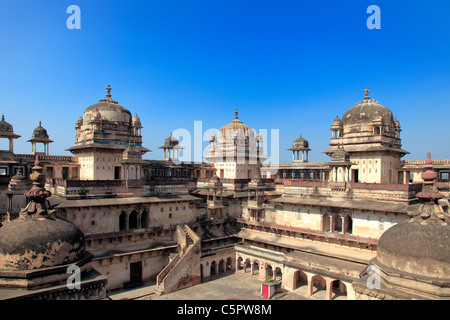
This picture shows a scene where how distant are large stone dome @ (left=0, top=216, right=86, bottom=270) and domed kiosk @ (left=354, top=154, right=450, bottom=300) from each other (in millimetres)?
9241

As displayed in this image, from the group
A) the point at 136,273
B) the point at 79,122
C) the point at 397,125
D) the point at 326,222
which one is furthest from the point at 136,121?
the point at 397,125

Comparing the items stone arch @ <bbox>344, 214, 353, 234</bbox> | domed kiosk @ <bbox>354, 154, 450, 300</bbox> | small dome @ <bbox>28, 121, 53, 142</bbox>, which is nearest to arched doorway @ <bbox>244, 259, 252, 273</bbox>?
stone arch @ <bbox>344, 214, 353, 234</bbox>

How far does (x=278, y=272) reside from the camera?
90.3 feet

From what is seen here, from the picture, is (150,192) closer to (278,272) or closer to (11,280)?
(278,272)

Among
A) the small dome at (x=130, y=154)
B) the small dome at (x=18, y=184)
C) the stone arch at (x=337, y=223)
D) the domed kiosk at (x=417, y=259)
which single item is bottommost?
the stone arch at (x=337, y=223)

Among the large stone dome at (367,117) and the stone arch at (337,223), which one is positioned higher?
the large stone dome at (367,117)

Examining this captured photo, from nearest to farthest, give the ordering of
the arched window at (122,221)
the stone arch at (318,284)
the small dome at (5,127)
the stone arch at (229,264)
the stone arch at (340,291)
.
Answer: the stone arch at (340,291) < the stone arch at (318,284) < the arched window at (122,221) < the stone arch at (229,264) < the small dome at (5,127)

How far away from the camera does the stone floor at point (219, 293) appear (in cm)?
2311

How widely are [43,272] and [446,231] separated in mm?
11937

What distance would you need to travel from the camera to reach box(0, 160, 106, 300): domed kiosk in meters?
9.29

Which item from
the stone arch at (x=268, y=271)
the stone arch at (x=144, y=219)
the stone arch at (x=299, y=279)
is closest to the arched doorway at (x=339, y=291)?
the stone arch at (x=299, y=279)

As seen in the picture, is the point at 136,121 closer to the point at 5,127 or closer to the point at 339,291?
the point at 5,127

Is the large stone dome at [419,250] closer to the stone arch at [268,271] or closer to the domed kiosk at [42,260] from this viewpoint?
the domed kiosk at [42,260]

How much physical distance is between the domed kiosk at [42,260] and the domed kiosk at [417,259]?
8783mm
